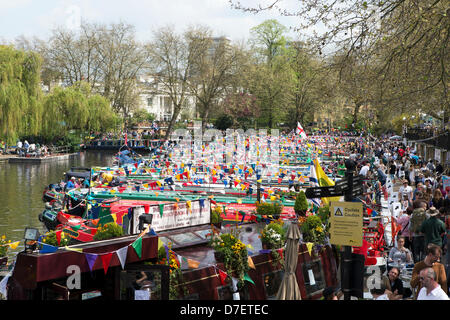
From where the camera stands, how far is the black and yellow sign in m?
8.38

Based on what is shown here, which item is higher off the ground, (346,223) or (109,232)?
(346,223)

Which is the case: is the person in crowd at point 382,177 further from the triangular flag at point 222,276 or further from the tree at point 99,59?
the tree at point 99,59

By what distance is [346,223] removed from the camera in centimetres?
854

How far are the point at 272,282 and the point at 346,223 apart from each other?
2.59 meters

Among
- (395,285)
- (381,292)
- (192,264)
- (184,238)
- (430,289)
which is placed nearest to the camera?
(430,289)

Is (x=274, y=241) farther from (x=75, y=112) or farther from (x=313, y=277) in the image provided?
(x=75, y=112)

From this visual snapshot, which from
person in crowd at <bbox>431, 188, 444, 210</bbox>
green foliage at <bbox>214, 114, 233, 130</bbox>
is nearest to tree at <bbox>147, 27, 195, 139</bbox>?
green foliage at <bbox>214, 114, 233, 130</bbox>

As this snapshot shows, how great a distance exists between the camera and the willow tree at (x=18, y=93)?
45625 millimetres

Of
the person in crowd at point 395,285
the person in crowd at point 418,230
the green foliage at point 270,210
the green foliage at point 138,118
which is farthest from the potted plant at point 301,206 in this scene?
the green foliage at point 138,118

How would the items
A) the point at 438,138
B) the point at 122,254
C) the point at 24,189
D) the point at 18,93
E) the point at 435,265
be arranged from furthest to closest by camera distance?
the point at 18,93
the point at 24,189
the point at 438,138
the point at 435,265
the point at 122,254

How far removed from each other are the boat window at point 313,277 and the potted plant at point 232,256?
5.99 ft

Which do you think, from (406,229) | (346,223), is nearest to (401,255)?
(406,229)

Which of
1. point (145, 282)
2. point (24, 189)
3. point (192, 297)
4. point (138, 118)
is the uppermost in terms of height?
point (138, 118)
